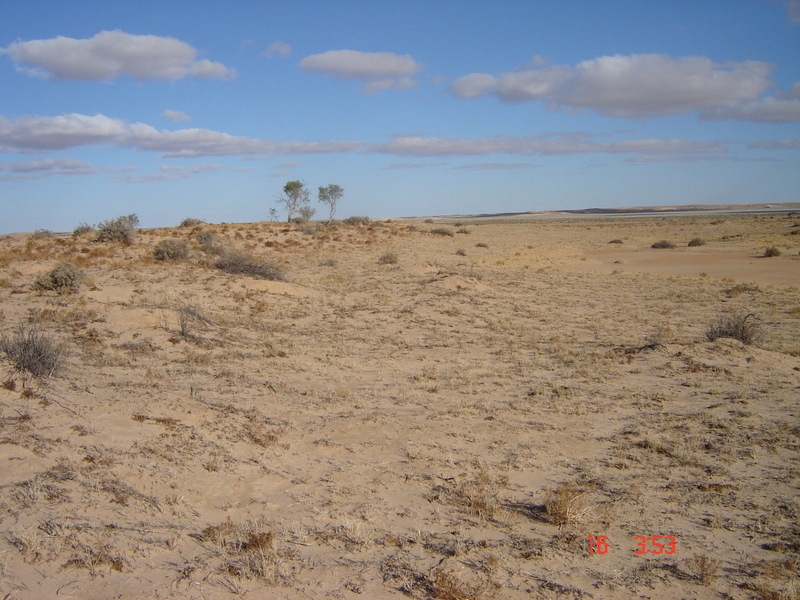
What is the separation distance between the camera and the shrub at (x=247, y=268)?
1945 centimetres

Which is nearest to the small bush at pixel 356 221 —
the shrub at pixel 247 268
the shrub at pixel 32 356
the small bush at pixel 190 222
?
the small bush at pixel 190 222

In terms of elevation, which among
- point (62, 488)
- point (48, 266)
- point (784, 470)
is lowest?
point (784, 470)

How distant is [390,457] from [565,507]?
2172mm

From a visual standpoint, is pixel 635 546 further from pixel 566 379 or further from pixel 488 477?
pixel 566 379

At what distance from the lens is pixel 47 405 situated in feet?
22.8

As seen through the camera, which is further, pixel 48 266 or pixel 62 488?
pixel 48 266

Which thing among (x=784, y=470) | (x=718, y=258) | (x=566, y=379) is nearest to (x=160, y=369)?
(x=566, y=379)

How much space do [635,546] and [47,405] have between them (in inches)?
262

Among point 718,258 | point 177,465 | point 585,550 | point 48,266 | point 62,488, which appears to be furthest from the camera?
point 718,258

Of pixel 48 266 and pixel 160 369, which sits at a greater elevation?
pixel 48 266

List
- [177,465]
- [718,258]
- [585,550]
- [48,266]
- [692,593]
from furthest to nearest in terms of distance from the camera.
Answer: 1. [718,258]
2. [48,266]
3. [177,465]
4. [585,550]
5. [692,593]
